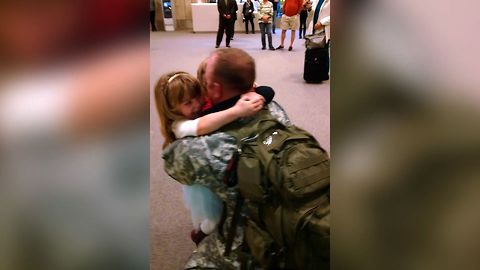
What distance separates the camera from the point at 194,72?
2.04 ft

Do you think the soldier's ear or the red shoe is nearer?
the soldier's ear

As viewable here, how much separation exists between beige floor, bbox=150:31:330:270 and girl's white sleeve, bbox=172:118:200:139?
0.03m

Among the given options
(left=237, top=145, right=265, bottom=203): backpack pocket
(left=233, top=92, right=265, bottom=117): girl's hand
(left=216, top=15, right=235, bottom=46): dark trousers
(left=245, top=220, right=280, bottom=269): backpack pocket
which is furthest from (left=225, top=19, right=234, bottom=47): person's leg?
(left=245, top=220, right=280, bottom=269): backpack pocket

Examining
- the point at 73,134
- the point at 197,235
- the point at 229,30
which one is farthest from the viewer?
the point at 197,235

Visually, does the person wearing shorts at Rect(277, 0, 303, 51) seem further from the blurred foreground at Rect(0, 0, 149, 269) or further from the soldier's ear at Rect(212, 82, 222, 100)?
the blurred foreground at Rect(0, 0, 149, 269)

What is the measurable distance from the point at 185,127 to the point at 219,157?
107 mm

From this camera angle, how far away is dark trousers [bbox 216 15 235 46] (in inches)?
24.0

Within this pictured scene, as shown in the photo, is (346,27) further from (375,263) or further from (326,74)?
(375,263)

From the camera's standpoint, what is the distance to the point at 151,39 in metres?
0.53

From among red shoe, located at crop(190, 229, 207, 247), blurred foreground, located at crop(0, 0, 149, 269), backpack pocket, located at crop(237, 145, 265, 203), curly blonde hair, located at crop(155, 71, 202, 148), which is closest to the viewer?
blurred foreground, located at crop(0, 0, 149, 269)

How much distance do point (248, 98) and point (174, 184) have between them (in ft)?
0.79

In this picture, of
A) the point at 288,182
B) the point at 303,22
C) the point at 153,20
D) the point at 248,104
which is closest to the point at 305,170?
the point at 288,182

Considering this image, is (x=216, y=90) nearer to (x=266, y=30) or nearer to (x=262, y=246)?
(x=266, y=30)

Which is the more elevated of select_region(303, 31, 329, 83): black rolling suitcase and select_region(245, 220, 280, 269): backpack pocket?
select_region(303, 31, 329, 83): black rolling suitcase
